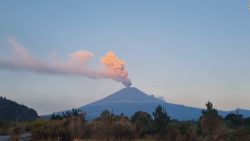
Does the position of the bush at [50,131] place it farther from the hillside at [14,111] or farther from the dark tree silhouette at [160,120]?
the hillside at [14,111]

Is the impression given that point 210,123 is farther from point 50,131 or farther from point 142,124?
point 50,131

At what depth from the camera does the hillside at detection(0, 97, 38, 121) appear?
9919cm

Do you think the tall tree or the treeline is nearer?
the treeline

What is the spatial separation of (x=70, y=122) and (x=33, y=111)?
73.1 metres

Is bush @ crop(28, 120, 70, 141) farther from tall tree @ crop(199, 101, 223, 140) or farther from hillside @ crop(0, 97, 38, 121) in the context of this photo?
hillside @ crop(0, 97, 38, 121)

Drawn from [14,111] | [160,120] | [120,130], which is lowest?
[120,130]

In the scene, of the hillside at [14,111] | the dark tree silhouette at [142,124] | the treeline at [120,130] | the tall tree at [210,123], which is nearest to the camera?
the treeline at [120,130]

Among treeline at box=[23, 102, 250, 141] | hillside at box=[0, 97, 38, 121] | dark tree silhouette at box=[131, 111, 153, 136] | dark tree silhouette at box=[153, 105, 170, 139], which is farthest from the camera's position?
hillside at box=[0, 97, 38, 121]

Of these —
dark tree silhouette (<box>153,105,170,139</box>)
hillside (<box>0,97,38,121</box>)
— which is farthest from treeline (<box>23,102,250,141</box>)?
hillside (<box>0,97,38,121</box>)

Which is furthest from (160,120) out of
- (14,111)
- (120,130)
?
(14,111)

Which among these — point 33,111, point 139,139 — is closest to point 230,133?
point 139,139

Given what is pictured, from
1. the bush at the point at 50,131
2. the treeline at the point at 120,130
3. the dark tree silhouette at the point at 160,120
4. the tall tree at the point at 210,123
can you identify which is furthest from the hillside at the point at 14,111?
the tall tree at the point at 210,123

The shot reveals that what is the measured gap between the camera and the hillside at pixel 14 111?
325 feet

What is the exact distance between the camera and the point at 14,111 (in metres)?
103
